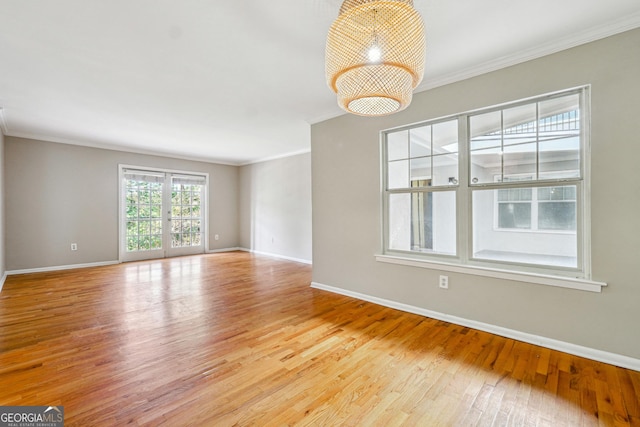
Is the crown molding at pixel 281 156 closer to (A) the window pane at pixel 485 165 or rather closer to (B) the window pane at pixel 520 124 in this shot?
(A) the window pane at pixel 485 165

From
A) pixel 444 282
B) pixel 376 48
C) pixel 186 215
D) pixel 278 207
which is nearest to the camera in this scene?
pixel 376 48

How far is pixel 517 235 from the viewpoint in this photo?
8.25 feet

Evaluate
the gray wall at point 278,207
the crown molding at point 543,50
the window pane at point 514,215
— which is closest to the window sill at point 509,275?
the window pane at point 514,215

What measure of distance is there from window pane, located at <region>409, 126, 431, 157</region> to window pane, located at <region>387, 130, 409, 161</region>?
0.07 meters

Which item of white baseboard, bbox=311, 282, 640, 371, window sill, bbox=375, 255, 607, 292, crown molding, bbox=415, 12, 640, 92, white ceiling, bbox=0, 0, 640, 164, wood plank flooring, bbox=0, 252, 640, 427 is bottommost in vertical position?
wood plank flooring, bbox=0, 252, 640, 427

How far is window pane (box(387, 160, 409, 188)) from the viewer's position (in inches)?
126

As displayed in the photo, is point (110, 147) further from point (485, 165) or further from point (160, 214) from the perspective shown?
point (485, 165)

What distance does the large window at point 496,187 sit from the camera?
2244mm

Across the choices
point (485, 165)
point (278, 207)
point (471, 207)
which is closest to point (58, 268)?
point (278, 207)

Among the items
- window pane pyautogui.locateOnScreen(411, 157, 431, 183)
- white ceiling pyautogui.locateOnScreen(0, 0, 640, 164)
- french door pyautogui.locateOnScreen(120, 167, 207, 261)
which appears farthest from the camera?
french door pyautogui.locateOnScreen(120, 167, 207, 261)

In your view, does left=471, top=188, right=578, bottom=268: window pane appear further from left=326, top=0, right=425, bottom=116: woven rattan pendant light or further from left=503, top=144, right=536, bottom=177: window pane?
left=326, top=0, right=425, bottom=116: woven rattan pendant light

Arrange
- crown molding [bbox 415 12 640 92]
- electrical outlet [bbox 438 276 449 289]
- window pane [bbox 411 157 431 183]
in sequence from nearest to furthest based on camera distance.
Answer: crown molding [bbox 415 12 640 92] → electrical outlet [bbox 438 276 449 289] → window pane [bbox 411 157 431 183]

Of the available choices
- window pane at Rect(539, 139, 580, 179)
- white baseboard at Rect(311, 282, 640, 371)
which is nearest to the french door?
white baseboard at Rect(311, 282, 640, 371)

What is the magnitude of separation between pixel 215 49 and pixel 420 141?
221cm
